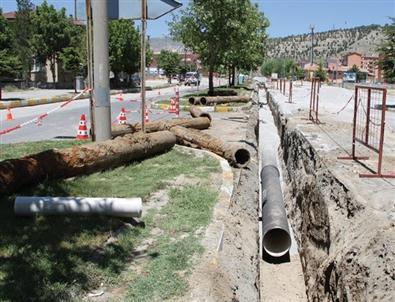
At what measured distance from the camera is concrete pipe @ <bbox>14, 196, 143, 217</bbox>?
5.54 meters

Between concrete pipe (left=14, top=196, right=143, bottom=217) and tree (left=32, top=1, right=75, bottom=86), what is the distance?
49631 mm

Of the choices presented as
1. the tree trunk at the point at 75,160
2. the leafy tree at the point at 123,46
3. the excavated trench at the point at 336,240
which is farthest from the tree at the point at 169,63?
the excavated trench at the point at 336,240

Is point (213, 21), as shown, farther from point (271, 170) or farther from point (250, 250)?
point (250, 250)

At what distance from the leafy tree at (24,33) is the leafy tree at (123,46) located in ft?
27.0

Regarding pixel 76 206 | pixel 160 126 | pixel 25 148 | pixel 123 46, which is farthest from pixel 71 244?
pixel 123 46

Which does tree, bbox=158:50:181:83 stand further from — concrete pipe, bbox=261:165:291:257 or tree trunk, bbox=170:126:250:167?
concrete pipe, bbox=261:165:291:257

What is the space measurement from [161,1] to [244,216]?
4.79 m

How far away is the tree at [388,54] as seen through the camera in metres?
26.8

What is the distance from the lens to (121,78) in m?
62.2

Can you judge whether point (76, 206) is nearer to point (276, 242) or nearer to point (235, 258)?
point (235, 258)

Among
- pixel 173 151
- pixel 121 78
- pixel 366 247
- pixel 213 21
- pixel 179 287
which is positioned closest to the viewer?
pixel 179 287

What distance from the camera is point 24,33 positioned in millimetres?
49469

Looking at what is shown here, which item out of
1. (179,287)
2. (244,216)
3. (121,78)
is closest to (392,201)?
(244,216)

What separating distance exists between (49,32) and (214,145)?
46.2m
